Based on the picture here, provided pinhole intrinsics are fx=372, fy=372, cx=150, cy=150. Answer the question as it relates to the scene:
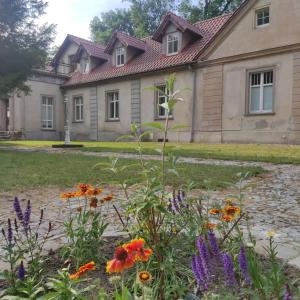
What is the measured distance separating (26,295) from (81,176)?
17.1ft

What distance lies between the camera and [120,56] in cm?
2478

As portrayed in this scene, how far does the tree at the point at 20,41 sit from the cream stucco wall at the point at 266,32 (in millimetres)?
8380

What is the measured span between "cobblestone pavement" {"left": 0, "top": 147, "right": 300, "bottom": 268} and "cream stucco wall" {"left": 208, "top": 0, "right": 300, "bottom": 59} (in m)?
11.1

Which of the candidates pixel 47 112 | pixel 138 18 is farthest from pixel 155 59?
pixel 138 18

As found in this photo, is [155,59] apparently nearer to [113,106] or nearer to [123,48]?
[123,48]

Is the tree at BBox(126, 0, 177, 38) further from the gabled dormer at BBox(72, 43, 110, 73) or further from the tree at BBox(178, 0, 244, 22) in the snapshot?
the gabled dormer at BBox(72, 43, 110, 73)

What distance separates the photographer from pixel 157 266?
1.95 meters

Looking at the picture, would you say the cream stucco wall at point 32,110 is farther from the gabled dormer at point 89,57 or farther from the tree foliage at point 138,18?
the tree foliage at point 138,18

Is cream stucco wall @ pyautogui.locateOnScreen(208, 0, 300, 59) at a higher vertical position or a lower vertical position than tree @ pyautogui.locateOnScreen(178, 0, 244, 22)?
lower

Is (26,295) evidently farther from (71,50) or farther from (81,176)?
(71,50)

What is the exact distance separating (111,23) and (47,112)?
55.2 feet

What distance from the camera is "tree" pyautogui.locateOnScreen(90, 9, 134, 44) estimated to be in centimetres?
3953

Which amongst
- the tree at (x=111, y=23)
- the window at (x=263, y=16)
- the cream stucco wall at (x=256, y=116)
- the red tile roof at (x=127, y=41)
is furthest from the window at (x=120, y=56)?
the tree at (x=111, y=23)

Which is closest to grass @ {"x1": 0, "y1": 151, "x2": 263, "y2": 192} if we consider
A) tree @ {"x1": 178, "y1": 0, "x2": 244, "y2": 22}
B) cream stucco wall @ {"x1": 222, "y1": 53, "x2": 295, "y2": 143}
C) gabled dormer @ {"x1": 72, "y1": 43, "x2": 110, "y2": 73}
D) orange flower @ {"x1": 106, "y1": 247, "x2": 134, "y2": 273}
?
orange flower @ {"x1": 106, "y1": 247, "x2": 134, "y2": 273}
